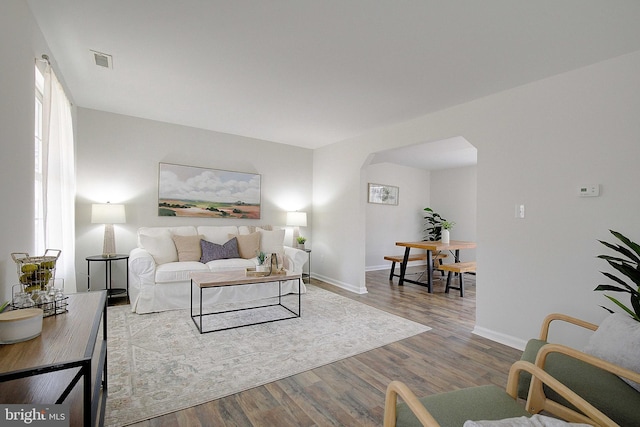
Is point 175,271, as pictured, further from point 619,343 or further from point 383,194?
point 383,194

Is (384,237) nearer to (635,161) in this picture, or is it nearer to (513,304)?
(513,304)

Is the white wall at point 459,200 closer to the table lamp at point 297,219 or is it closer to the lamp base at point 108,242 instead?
the table lamp at point 297,219

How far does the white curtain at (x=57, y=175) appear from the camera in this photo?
7.41 feet

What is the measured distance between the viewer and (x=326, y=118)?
13.3 ft

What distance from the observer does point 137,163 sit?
14.1 ft

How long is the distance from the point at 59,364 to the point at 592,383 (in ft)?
7.19

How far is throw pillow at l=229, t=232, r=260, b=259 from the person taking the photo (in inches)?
178

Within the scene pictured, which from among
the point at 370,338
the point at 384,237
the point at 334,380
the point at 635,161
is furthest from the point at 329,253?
the point at 635,161

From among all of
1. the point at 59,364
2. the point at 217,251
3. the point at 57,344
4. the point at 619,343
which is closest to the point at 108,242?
the point at 217,251

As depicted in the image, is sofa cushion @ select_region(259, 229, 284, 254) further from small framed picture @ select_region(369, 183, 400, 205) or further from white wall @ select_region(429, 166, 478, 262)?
white wall @ select_region(429, 166, 478, 262)

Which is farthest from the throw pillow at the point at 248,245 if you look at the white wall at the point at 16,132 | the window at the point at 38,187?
the white wall at the point at 16,132

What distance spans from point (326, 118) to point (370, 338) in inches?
107

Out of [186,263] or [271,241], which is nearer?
[186,263]

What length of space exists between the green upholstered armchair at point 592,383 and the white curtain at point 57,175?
133 inches
